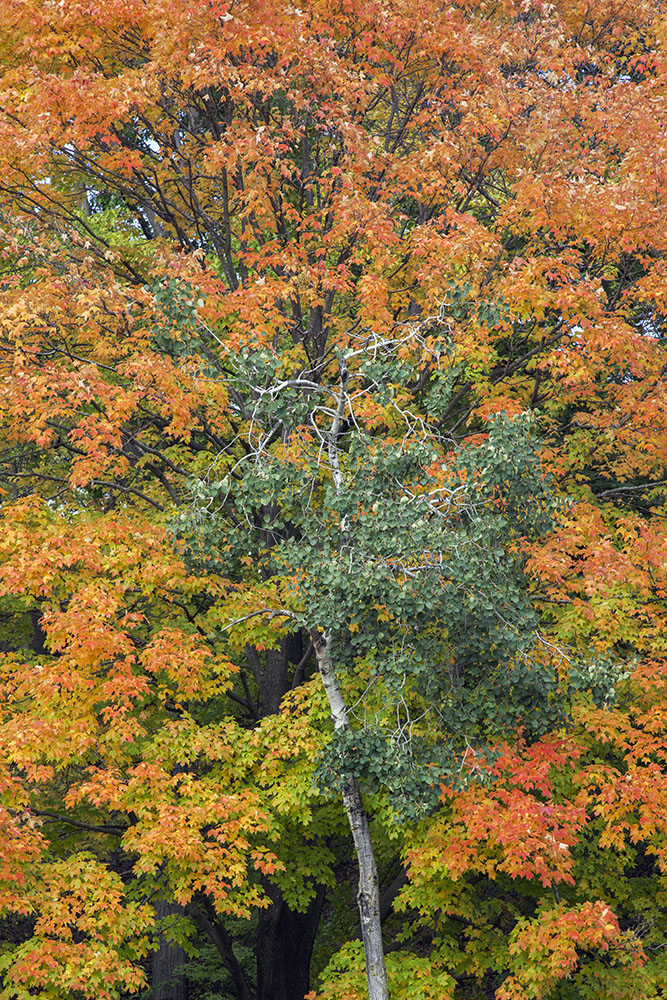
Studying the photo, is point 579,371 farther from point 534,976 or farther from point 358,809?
point 534,976

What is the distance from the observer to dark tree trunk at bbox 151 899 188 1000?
17125 millimetres

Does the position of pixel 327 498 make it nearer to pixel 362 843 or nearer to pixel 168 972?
pixel 362 843

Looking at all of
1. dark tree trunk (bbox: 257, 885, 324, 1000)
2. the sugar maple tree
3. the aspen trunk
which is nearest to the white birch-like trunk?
the aspen trunk

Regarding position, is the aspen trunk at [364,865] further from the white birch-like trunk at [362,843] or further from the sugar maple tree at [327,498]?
the sugar maple tree at [327,498]

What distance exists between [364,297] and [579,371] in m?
3.39

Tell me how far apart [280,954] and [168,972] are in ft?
13.2

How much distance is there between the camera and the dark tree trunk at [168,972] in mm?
17125

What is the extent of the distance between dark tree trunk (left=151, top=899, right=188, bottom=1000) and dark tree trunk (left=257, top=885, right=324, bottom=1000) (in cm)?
288

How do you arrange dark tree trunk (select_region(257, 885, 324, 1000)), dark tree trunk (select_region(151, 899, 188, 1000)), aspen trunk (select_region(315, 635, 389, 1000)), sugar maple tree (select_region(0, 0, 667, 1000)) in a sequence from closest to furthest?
sugar maple tree (select_region(0, 0, 667, 1000))
aspen trunk (select_region(315, 635, 389, 1000))
dark tree trunk (select_region(257, 885, 324, 1000))
dark tree trunk (select_region(151, 899, 188, 1000))

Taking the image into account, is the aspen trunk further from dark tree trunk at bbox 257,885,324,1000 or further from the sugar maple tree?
dark tree trunk at bbox 257,885,324,1000

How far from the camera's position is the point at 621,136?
1455 centimetres

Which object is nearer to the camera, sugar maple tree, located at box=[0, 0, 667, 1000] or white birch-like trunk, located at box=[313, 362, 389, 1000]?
sugar maple tree, located at box=[0, 0, 667, 1000]

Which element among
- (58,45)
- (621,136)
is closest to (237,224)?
(58,45)

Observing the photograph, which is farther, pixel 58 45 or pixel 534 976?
pixel 58 45
